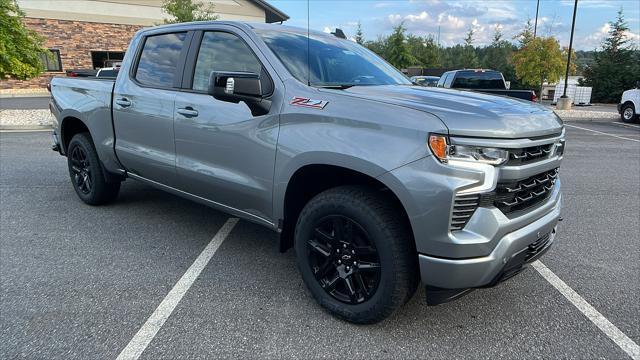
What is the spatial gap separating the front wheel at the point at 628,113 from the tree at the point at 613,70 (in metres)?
18.0

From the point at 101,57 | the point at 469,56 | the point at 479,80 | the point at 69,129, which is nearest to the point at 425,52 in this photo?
the point at 469,56

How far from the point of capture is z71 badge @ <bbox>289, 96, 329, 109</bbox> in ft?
9.12

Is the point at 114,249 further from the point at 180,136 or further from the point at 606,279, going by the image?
the point at 606,279

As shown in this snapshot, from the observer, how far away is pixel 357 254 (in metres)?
2.74

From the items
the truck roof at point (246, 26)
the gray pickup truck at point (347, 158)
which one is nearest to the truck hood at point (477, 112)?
the gray pickup truck at point (347, 158)

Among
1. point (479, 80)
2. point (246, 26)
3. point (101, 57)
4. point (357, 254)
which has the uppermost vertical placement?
point (101, 57)

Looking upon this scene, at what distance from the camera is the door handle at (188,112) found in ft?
11.5

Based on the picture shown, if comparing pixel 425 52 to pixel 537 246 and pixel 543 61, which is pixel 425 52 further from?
pixel 537 246

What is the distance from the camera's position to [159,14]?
27.3 metres

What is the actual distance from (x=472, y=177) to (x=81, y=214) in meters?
4.33

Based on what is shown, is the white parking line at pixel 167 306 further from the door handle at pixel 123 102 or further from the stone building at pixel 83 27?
the stone building at pixel 83 27

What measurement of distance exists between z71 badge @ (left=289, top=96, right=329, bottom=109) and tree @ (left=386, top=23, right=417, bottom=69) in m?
40.0

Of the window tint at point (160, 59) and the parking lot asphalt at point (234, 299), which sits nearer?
the parking lot asphalt at point (234, 299)

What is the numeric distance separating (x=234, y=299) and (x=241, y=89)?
146 centimetres
